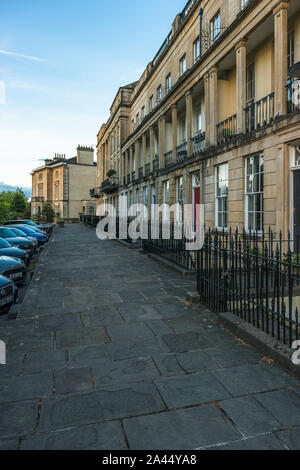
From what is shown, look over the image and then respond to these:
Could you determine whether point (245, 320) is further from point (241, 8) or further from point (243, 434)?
point (241, 8)

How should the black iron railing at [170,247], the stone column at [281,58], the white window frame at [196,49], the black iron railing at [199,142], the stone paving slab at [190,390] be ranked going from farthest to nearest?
the white window frame at [196,49] → the black iron railing at [199,142] → the black iron railing at [170,247] → the stone column at [281,58] → the stone paving slab at [190,390]

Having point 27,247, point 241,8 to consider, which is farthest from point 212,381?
point 241,8

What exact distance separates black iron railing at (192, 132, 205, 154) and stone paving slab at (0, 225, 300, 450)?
1177 cm

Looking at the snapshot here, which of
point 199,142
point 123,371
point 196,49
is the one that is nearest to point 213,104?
point 199,142

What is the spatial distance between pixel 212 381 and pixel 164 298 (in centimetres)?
358

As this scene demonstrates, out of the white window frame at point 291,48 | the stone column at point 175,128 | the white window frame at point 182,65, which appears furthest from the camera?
the stone column at point 175,128

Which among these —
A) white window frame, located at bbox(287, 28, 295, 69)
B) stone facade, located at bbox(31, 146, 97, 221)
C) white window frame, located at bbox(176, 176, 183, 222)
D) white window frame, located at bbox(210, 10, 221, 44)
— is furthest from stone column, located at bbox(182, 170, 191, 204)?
stone facade, located at bbox(31, 146, 97, 221)

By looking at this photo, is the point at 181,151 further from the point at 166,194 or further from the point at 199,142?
the point at 166,194

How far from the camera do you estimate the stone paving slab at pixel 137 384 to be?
260 centimetres

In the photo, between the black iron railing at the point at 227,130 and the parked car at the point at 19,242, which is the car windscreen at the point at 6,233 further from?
the black iron railing at the point at 227,130

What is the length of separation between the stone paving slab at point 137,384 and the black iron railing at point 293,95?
6.74 metres

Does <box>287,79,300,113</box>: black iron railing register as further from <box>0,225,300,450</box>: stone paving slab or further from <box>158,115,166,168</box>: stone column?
<box>158,115,166,168</box>: stone column

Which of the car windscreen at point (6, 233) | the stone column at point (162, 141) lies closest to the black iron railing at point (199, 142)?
the stone column at point (162, 141)

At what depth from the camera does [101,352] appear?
4281mm
